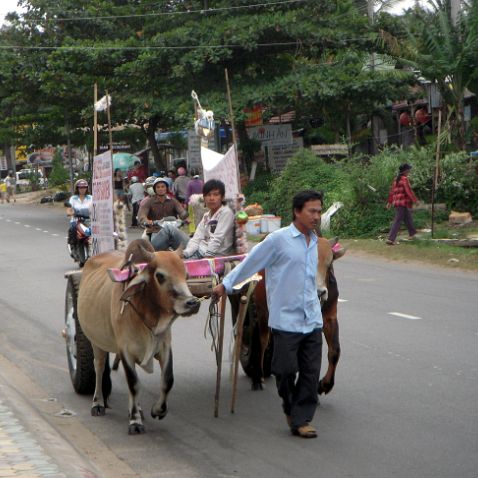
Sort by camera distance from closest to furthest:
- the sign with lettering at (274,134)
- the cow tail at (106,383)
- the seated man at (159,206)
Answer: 1. the cow tail at (106,383)
2. the seated man at (159,206)
3. the sign with lettering at (274,134)

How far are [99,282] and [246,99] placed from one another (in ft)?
70.5

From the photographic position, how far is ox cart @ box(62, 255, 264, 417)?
7473mm

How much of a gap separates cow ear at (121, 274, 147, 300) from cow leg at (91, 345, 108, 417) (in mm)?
1248

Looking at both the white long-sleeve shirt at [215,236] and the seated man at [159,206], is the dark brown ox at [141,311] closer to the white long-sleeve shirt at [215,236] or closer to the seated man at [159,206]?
the white long-sleeve shirt at [215,236]

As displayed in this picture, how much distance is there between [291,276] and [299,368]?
0.69m

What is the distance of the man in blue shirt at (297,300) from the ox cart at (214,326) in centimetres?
46

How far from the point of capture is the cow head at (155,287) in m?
6.68

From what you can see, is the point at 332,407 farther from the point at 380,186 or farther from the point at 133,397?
the point at 380,186

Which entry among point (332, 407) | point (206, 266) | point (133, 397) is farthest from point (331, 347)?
point (133, 397)

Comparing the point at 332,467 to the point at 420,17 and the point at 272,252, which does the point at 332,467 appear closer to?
the point at 272,252

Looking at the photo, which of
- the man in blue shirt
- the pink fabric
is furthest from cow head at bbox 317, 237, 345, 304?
the pink fabric

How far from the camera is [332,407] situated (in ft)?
25.3

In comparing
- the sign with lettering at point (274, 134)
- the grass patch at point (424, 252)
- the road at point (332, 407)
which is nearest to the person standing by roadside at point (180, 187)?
the sign with lettering at point (274, 134)

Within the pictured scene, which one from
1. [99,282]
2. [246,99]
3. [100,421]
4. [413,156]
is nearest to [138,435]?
[100,421]
